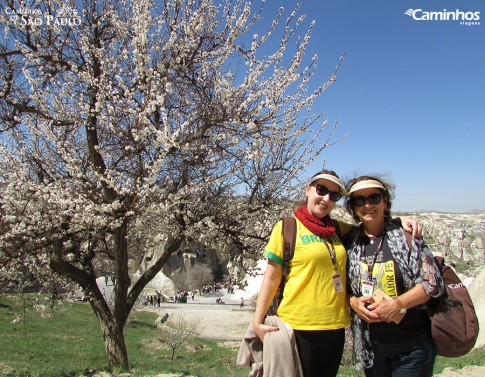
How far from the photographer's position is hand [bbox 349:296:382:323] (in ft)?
8.65

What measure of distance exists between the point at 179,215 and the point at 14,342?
46.2ft

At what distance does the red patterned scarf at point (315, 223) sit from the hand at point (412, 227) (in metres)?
0.52

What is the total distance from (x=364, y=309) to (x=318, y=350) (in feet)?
1.47

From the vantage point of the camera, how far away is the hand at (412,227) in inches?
108

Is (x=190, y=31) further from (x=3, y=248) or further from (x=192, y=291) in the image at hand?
(x=192, y=291)

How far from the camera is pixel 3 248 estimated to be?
5.91 metres

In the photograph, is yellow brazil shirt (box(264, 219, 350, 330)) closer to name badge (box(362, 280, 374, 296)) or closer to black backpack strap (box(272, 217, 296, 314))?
black backpack strap (box(272, 217, 296, 314))

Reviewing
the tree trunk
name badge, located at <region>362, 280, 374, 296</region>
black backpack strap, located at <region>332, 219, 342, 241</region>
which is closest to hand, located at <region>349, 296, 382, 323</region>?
name badge, located at <region>362, 280, 374, 296</region>

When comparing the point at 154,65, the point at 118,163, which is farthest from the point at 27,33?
the point at 118,163

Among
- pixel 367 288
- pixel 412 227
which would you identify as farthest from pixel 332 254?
pixel 412 227

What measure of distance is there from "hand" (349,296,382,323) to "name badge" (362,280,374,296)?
0.03 meters

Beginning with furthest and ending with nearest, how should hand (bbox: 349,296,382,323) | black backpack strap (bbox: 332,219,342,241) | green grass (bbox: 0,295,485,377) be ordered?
1. green grass (bbox: 0,295,485,377)
2. black backpack strap (bbox: 332,219,342,241)
3. hand (bbox: 349,296,382,323)

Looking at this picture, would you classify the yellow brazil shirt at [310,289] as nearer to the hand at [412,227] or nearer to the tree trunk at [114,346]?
the hand at [412,227]

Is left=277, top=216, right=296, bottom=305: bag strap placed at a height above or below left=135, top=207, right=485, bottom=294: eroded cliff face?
above
